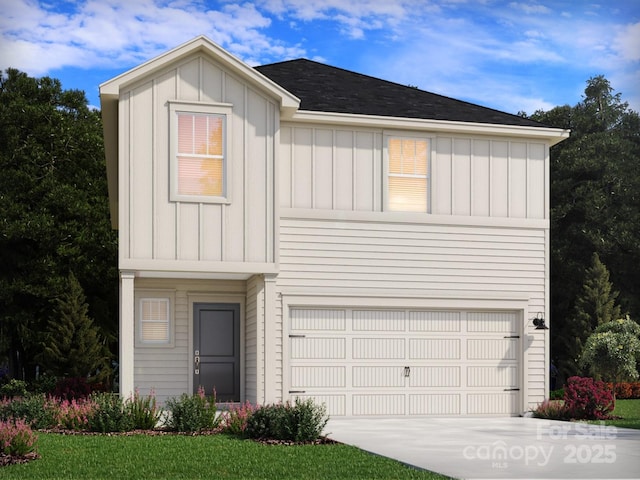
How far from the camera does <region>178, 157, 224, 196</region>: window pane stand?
15.8 m

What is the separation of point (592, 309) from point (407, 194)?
1633 cm

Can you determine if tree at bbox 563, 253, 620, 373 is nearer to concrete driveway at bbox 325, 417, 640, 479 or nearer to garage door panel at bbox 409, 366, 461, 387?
garage door panel at bbox 409, 366, 461, 387

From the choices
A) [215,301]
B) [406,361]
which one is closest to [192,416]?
[215,301]

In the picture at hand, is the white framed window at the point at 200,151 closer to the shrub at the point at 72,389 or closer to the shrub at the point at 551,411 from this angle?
the shrub at the point at 72,389

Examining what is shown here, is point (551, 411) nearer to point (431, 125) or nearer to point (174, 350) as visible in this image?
point (431, 125)

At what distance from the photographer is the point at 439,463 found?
31.2ft

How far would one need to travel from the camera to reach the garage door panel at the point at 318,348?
54.9 ft

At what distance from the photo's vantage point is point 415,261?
57.0 feet

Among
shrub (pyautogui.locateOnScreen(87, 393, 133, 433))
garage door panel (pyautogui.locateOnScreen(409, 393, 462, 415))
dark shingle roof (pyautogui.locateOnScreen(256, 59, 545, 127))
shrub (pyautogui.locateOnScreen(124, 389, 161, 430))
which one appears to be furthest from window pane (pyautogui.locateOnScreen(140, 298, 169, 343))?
garage door panel (pyautogui.locateOnScreen(409, 393, 462, 415))

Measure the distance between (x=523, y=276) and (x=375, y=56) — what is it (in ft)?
41.2

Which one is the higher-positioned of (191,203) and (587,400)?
(191,203)

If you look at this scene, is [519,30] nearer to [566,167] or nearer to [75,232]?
[75,232]

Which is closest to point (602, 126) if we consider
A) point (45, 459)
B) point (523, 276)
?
point (523, 276)

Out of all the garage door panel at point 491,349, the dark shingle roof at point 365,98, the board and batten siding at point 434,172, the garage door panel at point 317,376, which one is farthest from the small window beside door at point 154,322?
the garage door panel at point 491,349
